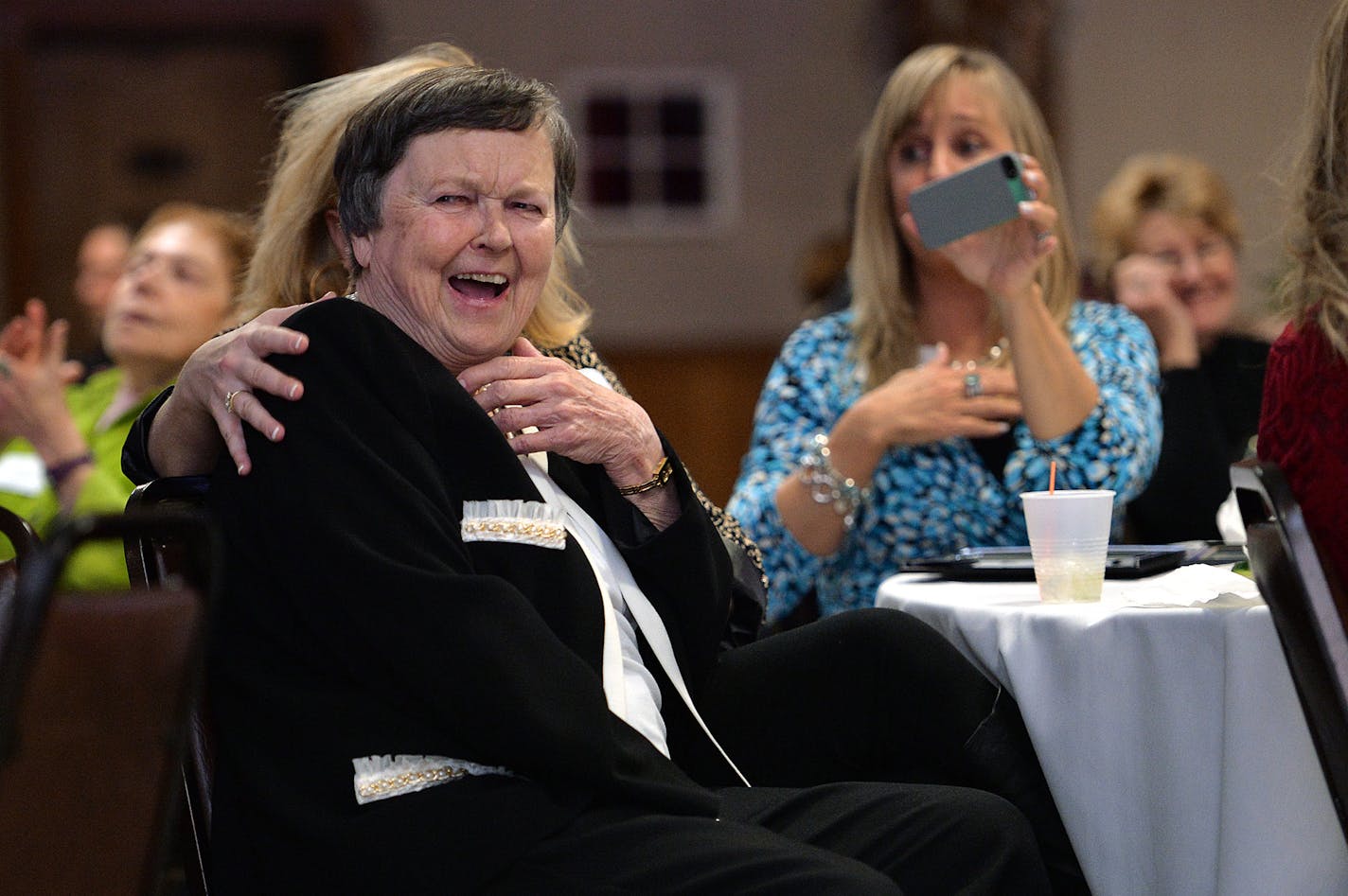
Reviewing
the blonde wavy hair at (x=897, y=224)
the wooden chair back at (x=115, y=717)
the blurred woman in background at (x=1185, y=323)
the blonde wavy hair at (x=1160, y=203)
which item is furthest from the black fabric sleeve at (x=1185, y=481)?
the wooden chair back at (x=115, y=717)

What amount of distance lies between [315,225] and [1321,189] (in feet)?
4.41

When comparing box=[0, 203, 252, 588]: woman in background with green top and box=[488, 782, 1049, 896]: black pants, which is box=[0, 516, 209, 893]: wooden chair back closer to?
box=[488, 782, 1049, 896]: black pants

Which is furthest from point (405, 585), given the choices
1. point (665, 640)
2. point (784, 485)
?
point (784, 485)

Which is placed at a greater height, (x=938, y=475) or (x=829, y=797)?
(x=938, y=475)

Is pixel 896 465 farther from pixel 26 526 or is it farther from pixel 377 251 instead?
pixel 26 526

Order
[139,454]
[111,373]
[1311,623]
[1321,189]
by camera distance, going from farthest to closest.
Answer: [111,373]
[139,454]
[1321,189]
[1311,623]

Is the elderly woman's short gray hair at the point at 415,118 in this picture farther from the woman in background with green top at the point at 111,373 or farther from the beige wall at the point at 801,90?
the beige wall at the point at 801,90

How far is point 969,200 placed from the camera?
8.86ft

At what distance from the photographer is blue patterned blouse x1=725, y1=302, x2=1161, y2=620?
9.05 feet

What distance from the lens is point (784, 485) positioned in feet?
9.17

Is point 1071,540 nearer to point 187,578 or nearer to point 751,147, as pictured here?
point 187,578

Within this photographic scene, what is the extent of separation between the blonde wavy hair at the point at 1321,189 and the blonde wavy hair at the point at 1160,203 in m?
2.31

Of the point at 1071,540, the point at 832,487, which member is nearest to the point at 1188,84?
the point at 832,487

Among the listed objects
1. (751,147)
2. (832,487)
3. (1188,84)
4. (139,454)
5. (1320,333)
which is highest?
(1188,84)
